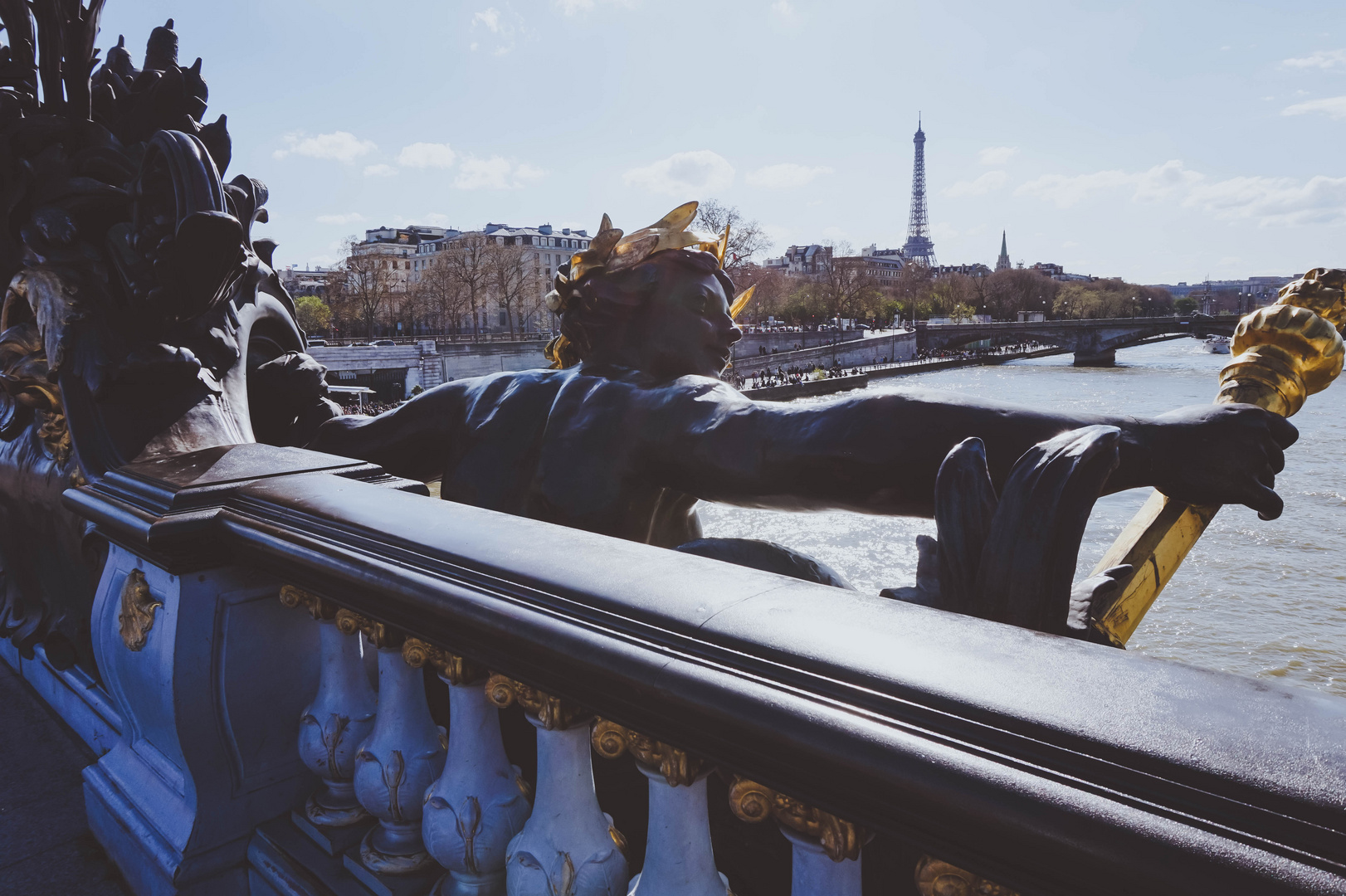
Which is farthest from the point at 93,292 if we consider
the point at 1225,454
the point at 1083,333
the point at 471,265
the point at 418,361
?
the point at 1083,333

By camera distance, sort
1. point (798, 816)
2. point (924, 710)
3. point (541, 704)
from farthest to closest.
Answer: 1. point (541, 704)
2. point (798, 816)
3. point (924, 710)

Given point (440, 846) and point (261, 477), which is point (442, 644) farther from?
point (261, 477)

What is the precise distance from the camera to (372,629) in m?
1.61

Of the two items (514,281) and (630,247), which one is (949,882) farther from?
(514,281)

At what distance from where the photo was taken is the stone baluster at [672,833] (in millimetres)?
1152

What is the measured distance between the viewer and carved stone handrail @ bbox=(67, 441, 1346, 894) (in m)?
0.64

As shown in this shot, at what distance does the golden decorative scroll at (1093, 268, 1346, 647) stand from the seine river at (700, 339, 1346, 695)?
9.46 ft

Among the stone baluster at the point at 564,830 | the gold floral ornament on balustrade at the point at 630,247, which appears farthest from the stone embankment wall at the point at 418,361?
the stone baluster at the point at 564,830

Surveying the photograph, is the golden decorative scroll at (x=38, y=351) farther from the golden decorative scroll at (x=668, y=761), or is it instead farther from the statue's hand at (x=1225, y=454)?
the statue's hand at (x=1225, y=454)

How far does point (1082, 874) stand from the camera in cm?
67

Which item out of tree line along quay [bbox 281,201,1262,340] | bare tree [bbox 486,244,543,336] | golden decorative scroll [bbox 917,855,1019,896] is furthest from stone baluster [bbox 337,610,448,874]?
bare tree [bbox 486,244,543,336]

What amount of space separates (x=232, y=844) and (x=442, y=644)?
1002mm

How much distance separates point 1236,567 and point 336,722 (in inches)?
637

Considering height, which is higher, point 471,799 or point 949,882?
point 949,882
